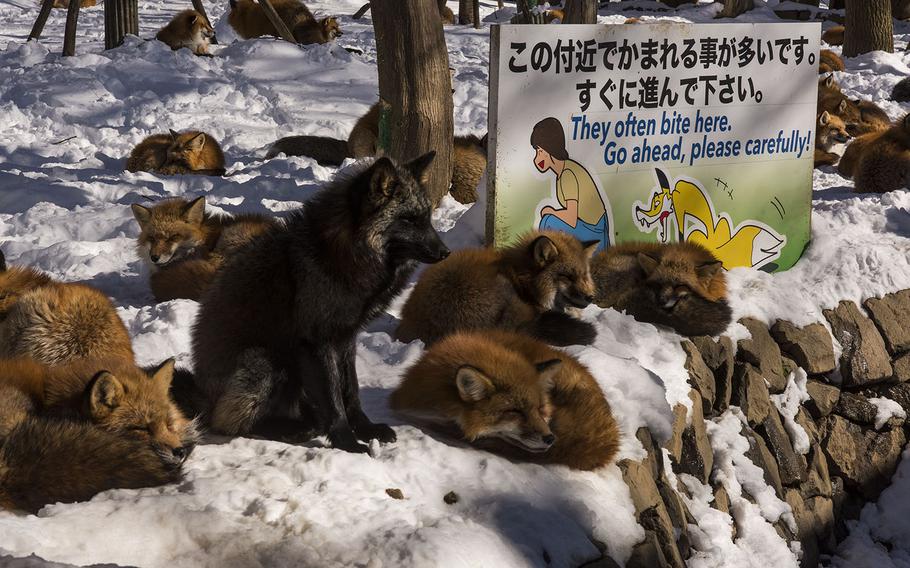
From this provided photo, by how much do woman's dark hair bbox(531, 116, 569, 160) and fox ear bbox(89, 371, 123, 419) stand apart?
382cm

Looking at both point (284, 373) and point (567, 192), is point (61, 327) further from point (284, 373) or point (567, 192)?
point (567, 192)

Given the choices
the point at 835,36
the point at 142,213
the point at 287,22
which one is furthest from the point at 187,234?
the point at 835,36

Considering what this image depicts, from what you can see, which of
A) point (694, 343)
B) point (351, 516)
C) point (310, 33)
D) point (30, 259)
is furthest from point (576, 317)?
point (310, 33)

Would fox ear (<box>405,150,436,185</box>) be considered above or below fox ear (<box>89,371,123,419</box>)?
above

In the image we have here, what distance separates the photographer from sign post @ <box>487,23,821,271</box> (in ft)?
21.2

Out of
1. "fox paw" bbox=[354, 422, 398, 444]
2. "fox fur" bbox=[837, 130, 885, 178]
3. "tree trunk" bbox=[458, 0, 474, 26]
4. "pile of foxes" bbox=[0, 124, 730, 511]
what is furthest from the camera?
"tree trunk" bbox=[458, 0, 474, 26]

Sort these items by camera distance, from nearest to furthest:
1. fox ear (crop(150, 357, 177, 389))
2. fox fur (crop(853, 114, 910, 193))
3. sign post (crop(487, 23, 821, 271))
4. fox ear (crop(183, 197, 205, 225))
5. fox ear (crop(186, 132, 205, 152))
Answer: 1. fox ear (crop(150, 357, 177, 389))
2. sign post (crop(487, 23, 821, 271))
3. fox ear (crop(183, 197, 205, 225))
4. fox fur (crop(853, 114, 910, 193))
5. fox ear (crop(186, 132, 205, 152))

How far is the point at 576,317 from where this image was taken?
18.8ft

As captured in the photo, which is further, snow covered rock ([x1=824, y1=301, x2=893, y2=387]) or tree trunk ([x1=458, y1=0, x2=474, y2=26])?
tree trunk ([x1=458, y1=0, x2=474, y2=26])

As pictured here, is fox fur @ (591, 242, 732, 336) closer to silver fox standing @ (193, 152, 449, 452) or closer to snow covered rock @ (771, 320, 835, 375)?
snow covered rock @ (771, 320, 835, 375)

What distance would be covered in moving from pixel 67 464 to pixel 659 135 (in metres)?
5.25

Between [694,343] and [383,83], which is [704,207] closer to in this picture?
[694,343]

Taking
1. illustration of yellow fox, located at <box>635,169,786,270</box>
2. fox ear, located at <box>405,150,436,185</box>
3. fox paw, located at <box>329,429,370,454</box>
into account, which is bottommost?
illustration of yellow fox, located at <box>635,169,786,270</box>

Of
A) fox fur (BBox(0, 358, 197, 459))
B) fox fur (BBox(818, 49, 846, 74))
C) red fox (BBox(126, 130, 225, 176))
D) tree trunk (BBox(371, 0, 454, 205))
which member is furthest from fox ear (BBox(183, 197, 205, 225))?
fox fur (BBox(818, 49, 846, 74))
